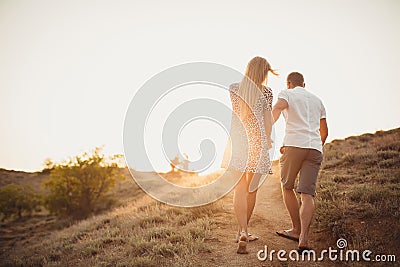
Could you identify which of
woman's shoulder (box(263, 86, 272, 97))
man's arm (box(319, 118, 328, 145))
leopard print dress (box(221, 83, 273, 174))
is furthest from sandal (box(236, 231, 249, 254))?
woman's shoulder (box(263, 86, 272, 97))

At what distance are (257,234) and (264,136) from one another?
2.20m

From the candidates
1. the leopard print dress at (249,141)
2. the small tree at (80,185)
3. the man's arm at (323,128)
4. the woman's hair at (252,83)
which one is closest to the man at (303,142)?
the man's arm at (323,128)

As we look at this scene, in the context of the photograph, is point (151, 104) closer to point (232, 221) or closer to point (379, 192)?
point (232, 221)

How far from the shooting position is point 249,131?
433cm

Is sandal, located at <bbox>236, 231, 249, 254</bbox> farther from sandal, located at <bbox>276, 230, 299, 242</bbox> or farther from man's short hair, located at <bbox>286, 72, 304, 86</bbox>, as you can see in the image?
man's short hair, located at <bbox>286, 72, 304, 86</bbox>

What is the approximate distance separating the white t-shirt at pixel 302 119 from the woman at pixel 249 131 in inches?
12.6

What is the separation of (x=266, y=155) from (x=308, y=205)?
0.99 metres

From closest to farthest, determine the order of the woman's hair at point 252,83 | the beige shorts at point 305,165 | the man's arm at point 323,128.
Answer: the woman's hair at point 252,83
the beige shorts at point 305,165
the man's arm at point 323,128

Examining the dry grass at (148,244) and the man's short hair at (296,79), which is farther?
the dry grass at (148,244)

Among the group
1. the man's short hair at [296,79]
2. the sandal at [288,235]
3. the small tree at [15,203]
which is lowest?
the small tree at [15,203]

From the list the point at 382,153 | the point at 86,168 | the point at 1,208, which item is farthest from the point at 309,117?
the point at 1,208

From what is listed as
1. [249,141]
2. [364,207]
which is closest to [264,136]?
[249,141]

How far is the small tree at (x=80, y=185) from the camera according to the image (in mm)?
22812

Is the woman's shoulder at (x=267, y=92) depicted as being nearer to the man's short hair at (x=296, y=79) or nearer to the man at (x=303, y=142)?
Result: the man at (x=303, y=142)
